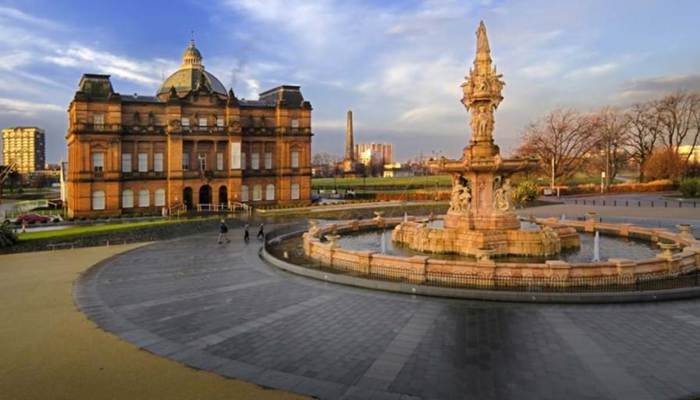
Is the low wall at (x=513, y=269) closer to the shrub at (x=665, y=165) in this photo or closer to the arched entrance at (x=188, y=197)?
the arched entrance at (x=188, y=197)

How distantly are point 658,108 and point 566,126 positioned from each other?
1695 centimetres

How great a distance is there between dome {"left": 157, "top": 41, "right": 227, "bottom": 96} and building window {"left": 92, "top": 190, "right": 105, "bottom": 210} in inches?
721

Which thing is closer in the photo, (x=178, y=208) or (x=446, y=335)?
(x=446, y=335)

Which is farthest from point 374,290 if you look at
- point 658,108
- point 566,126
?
point 658,108

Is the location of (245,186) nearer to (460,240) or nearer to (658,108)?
(460,240)

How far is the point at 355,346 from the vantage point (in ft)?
36.0

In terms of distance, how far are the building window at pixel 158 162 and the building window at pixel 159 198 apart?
8.14ft

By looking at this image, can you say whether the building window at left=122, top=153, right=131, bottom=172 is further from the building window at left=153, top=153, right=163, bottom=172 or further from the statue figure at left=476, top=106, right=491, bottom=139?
the statue figure at left=476, top=106, right=491, bottom=139

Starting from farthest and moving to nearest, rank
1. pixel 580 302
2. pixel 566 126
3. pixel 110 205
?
pixel 566 126 → pixel 110 205 → pixel 580 302

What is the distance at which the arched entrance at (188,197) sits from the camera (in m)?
56.2

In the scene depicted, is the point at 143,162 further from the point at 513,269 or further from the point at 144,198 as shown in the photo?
the point at 513,269

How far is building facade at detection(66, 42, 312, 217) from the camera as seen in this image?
5162 cm

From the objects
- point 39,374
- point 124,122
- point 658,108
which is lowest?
point 39,374

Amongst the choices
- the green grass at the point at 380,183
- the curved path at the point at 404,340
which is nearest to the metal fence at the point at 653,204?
the curved path at the point at 404,340
